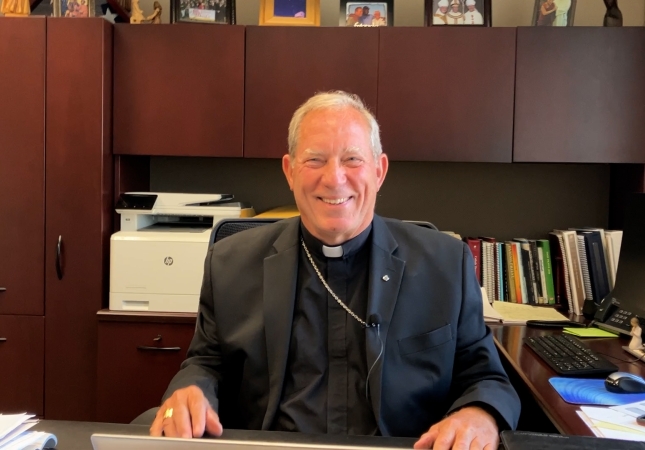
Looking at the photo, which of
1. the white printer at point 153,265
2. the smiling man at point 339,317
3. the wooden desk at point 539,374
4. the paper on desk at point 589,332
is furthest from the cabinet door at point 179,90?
the paper on desk at point 589,332

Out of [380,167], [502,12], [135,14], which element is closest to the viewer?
[380,167]

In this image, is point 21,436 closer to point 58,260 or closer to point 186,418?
point 186,418

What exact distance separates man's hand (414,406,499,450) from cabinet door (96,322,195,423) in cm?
153

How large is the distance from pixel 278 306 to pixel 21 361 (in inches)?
66.4

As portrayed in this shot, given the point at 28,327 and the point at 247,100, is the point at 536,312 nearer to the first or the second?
the point at 247,100

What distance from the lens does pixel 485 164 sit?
2826mm

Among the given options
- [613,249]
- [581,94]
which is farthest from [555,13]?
[613,249]

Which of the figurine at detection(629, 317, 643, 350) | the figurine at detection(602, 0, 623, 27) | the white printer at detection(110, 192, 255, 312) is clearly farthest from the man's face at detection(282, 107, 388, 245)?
the figurine at detection(602, 0, 623, 27)

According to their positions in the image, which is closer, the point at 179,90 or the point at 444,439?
the point at 444,439

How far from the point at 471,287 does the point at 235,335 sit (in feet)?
1.84

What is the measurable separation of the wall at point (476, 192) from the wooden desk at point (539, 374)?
842mm

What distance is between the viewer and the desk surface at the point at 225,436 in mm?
823

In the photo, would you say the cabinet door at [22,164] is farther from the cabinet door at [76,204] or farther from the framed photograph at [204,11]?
the framed photograph at [204,11]

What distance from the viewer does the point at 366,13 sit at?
2.50 metres
